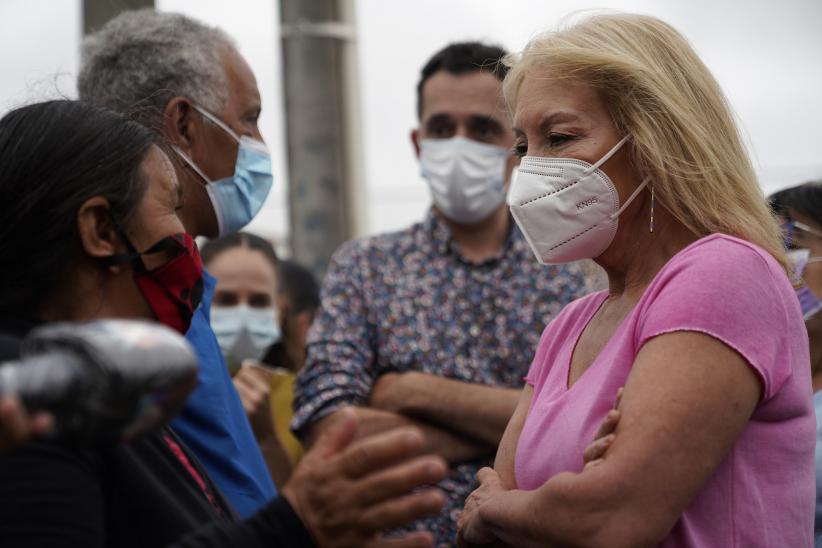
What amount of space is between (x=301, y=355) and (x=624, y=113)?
3.57 meters

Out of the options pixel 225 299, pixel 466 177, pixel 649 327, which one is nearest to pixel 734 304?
pixel 649 327

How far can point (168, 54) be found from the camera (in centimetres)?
358

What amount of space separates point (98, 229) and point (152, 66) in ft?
5.02

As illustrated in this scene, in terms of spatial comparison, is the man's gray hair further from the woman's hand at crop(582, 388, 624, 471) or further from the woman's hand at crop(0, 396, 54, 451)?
the woman's hand at crop(0, 396, 54, 451)

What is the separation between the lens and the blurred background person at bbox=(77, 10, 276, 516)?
3.51 metres

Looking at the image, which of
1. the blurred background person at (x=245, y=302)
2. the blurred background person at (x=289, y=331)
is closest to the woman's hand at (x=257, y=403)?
the blurred background person at (x=245, y=302)

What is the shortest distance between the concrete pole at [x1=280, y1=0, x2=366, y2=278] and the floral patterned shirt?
12.4 ft

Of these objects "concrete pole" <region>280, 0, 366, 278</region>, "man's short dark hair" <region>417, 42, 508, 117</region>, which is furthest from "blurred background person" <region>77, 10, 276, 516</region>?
"concrete pole" <region>280, 0, 366, 278</region>

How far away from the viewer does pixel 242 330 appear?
531cm

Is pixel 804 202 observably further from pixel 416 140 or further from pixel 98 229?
pixel 98 229

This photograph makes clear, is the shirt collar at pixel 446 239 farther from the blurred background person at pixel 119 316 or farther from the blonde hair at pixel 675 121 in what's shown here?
the blurred background person at pixel 119 316

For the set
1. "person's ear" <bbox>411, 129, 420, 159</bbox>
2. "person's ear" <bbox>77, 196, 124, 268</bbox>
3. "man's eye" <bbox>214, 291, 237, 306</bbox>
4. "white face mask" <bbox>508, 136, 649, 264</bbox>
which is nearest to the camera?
"person's ear" <bbox>77, 196, 124, 268</bbox>

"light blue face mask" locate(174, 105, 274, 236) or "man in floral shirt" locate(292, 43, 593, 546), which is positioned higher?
"light blue face mask" locate(174, 105, 274, 236)

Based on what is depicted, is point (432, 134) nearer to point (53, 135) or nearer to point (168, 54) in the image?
point (168, 54)
